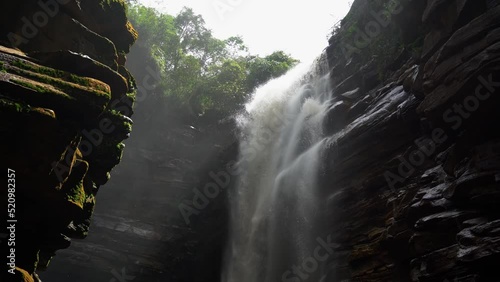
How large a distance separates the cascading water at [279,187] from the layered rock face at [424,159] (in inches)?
57.1

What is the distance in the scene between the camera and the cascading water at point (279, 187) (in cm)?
1576

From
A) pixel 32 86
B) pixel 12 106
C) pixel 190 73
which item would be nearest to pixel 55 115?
pixel 32 86

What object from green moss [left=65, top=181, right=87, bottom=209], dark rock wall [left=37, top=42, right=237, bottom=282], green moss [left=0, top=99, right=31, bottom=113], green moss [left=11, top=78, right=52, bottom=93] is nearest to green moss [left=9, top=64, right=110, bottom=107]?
green moss [left=11, top=78, right=52, bottom=93]

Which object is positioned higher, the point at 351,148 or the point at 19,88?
the point at 351,148

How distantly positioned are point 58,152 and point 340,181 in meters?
10.8

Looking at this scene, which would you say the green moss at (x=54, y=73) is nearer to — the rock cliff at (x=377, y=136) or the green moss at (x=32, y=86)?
the rock cliff at (x=377, y=136)

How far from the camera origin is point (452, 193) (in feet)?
30.4

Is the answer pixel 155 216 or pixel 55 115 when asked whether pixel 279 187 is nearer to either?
pixel 155 216

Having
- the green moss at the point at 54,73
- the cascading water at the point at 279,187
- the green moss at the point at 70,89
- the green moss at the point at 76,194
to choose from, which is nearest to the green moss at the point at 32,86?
the green moss at the point at 70,89

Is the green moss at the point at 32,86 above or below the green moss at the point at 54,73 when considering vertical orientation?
below

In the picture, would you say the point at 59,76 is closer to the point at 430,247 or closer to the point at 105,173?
the point at 105,173

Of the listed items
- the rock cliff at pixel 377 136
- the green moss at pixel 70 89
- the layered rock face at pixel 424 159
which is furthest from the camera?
the layered rock face at pixel 424 159

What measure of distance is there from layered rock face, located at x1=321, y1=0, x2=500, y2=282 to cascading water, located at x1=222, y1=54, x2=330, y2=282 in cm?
145

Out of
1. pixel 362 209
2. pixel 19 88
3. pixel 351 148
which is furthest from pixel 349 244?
pixel 19 88
